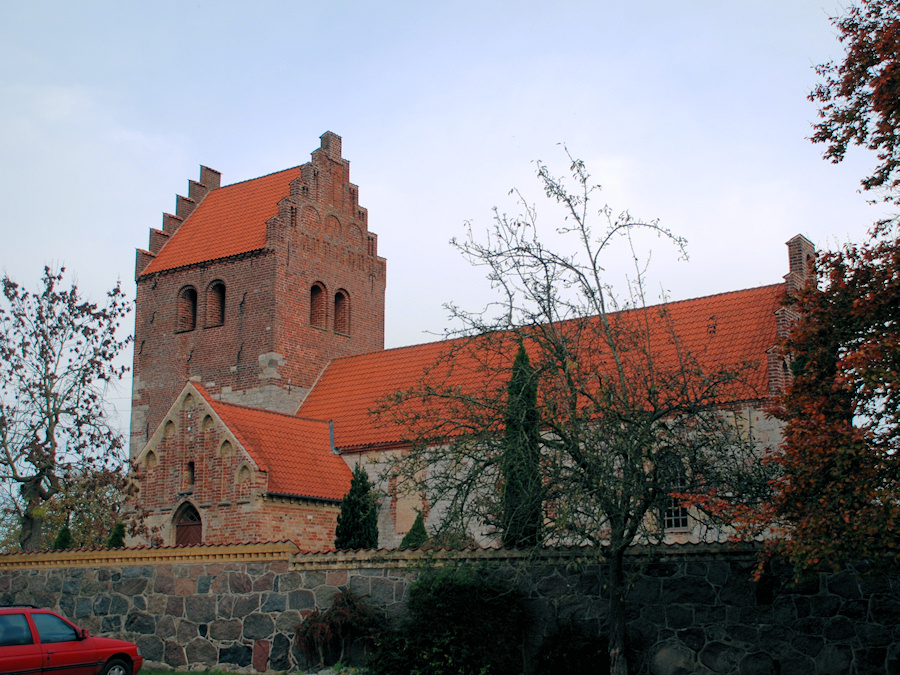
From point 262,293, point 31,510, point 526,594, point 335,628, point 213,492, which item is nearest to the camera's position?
point 526,594

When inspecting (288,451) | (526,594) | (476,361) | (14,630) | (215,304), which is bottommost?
(14,630)

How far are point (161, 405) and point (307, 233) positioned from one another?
7.91 m

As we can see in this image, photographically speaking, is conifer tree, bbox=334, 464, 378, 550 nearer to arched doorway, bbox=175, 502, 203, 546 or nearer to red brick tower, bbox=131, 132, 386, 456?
arched doorway, bbox=175, 502, 203, 546

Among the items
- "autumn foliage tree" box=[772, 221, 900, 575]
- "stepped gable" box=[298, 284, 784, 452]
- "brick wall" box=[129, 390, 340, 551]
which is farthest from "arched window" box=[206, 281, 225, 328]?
"autumn foliage tree" box=[772, 221, 900, 575]

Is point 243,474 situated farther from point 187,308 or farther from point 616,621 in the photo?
point 616,621

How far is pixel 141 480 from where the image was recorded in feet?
83.5

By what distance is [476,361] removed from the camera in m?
25.1

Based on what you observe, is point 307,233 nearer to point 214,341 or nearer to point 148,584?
point 214,341

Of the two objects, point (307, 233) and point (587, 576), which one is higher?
point (307, 233)

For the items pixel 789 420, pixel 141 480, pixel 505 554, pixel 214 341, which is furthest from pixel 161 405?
pixel 789 420

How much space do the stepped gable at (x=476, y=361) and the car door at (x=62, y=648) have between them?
25.0 ft

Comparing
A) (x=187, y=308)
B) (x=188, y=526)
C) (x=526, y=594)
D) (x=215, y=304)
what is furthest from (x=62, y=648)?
(x=187, y=308)

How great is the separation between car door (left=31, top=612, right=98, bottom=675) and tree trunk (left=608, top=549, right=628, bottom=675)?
7.62 metres

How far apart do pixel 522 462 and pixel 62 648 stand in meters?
7.34
